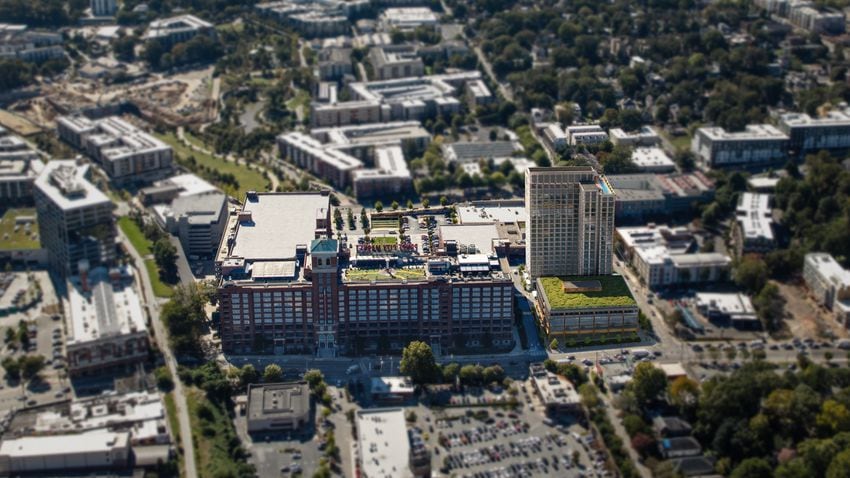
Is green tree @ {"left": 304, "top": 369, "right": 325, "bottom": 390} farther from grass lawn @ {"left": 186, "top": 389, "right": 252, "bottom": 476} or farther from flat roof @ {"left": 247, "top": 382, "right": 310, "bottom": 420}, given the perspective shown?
grass lawn @ {"left": 186, "top": 389, "right": 252, "bottom": 476}

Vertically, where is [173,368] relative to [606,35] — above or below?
below

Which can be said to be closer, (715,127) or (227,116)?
(715,127)

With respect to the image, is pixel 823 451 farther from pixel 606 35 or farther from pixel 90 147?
pixel 606 35

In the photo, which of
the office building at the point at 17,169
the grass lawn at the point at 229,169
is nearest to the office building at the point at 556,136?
the grass lawn at the point at 229,169

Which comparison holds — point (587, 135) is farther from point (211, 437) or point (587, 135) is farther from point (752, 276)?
point (211, 437)

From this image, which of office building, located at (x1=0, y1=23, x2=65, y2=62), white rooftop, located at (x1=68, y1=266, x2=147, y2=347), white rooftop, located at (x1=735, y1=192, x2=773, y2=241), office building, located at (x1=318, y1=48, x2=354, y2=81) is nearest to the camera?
white rooftop, located at (x1=68, y1=266, x2=147, y2=347)

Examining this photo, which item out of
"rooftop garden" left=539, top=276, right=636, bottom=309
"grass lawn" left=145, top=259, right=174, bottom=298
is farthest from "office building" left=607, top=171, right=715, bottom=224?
"grass lawn" left=145, top=259, right=174, bottom=298

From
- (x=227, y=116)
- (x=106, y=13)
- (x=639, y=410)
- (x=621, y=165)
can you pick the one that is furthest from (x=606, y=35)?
(x=639, y=410)
